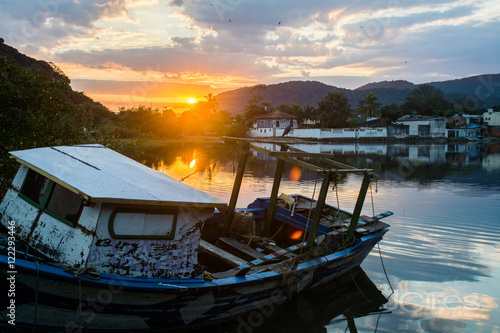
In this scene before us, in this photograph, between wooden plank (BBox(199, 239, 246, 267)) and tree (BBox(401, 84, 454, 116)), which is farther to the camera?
tree (BBox(401, 84, 454, 116))

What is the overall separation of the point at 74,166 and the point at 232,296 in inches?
131

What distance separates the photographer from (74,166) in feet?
19.2

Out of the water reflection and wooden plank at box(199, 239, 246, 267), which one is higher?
wooden plank at box(199, 239, 246, 267)

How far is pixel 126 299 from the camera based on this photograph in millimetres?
5305

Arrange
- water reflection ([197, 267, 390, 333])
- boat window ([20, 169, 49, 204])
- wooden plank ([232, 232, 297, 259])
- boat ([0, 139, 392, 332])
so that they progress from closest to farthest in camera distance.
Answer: boat ([0, 139, 392, 332]) < boat window ([20, 169, 49, 204]) < water reflection ([197, 267, 390, 333]) < wooden plank ([232, 232, 297, 259])

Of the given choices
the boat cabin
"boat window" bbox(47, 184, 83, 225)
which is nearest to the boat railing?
the boat cabin

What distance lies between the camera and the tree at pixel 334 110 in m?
71.8

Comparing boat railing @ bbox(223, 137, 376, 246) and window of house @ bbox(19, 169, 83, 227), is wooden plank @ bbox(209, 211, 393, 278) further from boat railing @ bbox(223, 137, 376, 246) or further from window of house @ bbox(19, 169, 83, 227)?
window of house @ bbox(19, 169, 83, 227)

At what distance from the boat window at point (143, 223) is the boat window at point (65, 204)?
549mm

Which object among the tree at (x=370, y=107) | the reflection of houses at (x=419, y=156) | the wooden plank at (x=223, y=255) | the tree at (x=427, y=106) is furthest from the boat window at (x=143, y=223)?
the tree at (x=427, y=106)

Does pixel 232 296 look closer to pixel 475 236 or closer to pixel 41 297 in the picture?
pixel 41 297

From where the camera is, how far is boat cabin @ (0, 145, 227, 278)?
17.0 feet

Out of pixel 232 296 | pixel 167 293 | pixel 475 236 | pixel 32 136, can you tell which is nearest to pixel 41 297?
pixel 167 293

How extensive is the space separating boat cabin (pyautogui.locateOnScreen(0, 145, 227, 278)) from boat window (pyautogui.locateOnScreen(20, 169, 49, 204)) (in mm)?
15
